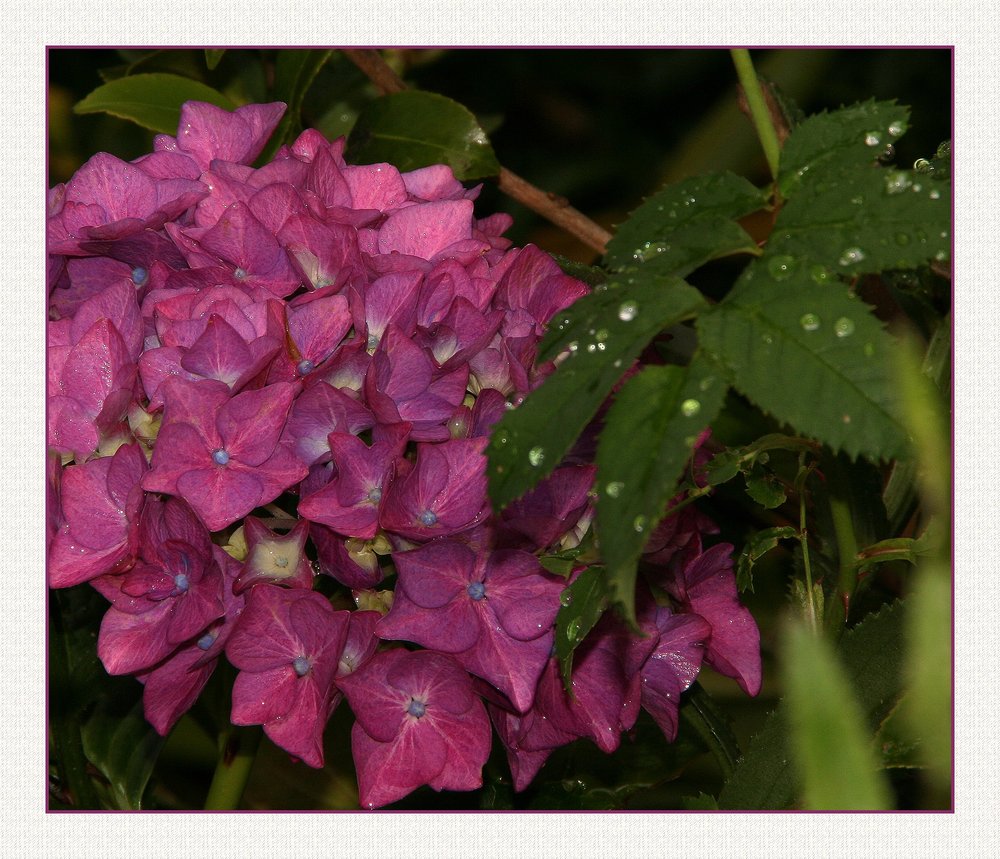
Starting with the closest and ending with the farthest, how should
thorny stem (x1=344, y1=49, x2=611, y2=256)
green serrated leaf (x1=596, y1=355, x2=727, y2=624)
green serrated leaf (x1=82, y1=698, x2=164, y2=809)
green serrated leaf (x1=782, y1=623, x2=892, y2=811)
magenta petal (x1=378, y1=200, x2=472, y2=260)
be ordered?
green serrated leaf (x1=782, y1=623, x2=892, y2=811) → green serrated leaf (x1=596, y1=355, x2=727, y2=624) → magenta petal (x1=378, y1=200, x2=472, y2=260) → green serrated leaf (x1=82, y1=698, x2=164, y2=809) → thorny stem (x1=344, y1=49, x2=611, y2=256)

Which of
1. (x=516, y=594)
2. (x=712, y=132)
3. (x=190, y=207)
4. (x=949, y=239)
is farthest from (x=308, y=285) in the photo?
(x=712, y=132)

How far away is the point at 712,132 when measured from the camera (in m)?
1.07

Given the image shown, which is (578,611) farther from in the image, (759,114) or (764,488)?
(759,114)

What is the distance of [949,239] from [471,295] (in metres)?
0.22

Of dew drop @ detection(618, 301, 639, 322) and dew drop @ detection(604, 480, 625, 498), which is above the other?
dew drop @ detection(618, 301, 639, 322)

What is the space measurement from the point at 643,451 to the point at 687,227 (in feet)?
0.39

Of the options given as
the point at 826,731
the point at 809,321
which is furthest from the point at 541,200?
the point at 826,731

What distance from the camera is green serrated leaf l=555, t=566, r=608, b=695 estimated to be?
0.45 meters

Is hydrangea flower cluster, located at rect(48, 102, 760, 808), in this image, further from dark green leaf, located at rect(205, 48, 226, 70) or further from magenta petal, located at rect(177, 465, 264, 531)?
dark green leaf, located at rect(205, 48, 226, 70)

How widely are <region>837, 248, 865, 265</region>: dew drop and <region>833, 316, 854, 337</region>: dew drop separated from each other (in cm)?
2

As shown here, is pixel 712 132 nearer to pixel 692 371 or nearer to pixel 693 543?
pixel 693 543

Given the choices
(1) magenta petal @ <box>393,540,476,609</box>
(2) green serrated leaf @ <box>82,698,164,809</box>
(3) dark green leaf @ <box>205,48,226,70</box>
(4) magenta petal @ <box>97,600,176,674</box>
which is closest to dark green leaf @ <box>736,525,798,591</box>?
(1) magenta petal @ <box>393,540,476,609</box>

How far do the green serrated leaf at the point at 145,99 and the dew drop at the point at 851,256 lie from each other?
515mm

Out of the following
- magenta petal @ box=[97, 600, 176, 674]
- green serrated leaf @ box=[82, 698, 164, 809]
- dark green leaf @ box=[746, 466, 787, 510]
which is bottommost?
green serrated leaf @ box=[82, 698, 164, 809]
